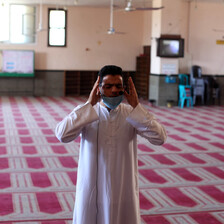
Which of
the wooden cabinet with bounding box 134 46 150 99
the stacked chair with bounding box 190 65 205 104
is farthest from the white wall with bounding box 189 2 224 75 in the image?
the wooden cabinet with bounding box 134 46 150 99

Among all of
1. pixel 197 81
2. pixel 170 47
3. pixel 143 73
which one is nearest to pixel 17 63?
pixel 143 73

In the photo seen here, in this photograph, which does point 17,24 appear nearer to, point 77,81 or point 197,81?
point 77,81

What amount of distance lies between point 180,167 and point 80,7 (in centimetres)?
1188

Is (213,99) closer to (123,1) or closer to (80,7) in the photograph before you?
(123,1)

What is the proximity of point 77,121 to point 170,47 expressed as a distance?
39.8 ft

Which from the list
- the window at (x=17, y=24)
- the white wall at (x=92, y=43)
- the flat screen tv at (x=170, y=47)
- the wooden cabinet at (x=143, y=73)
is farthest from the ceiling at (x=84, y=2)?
the wooden cabinet at (x=143, y=73)

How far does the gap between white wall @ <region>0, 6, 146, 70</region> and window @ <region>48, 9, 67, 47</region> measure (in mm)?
162

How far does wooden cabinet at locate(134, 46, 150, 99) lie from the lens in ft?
55.7

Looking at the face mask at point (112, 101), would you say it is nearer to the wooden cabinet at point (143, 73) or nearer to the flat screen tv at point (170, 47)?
the flat screen tv at point (170, 47)

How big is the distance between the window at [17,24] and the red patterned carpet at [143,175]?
6.76 metres

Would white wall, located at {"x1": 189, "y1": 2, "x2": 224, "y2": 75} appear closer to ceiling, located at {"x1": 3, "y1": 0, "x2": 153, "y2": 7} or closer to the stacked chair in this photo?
the stacked chair

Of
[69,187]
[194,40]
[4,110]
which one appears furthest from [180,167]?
[194,40]

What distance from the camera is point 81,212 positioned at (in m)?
2.68

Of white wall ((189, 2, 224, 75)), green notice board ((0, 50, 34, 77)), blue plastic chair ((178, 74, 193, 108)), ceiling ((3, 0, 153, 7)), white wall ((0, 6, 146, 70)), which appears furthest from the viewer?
white wall ((0, 6, 146, 70))
